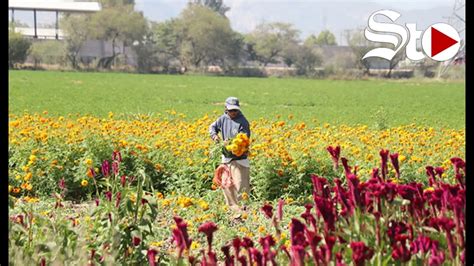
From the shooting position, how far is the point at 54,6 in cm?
8750

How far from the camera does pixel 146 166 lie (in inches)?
300

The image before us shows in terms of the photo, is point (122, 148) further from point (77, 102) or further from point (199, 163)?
point (77, 102)

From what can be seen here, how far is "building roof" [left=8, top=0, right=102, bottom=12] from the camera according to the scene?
3361 inches

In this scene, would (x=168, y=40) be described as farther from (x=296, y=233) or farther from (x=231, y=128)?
(x=296, y=233)

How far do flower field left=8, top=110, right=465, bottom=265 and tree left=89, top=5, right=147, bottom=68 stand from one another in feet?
237

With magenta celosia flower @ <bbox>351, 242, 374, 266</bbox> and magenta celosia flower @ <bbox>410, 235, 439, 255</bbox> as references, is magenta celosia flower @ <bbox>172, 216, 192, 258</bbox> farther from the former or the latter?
magenta celosia flower @ <bbox>410, 235, 439, 255</bbox>

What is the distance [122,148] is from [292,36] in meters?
85.7

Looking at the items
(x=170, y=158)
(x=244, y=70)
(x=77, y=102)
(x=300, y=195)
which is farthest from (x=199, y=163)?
(x=244, y=70)

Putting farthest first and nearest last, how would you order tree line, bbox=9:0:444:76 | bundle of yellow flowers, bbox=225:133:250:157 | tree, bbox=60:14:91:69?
tree, bbox=60:14:91:69 < tree line, bbox=9:0:444:76 < bundle of yellow flowers, bbox=225:133:250:157

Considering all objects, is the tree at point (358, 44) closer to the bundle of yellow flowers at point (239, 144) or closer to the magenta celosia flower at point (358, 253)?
the bundle of yellow flowers at point (239, 144)

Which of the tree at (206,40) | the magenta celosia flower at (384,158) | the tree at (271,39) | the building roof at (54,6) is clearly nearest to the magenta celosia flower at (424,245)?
the magenta celosia flower at (384,158)

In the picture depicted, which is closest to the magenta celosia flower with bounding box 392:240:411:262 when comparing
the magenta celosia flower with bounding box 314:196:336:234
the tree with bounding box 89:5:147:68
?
the magenta celosia flower with bounding box 314:196:336:234

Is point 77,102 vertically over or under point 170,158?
under
